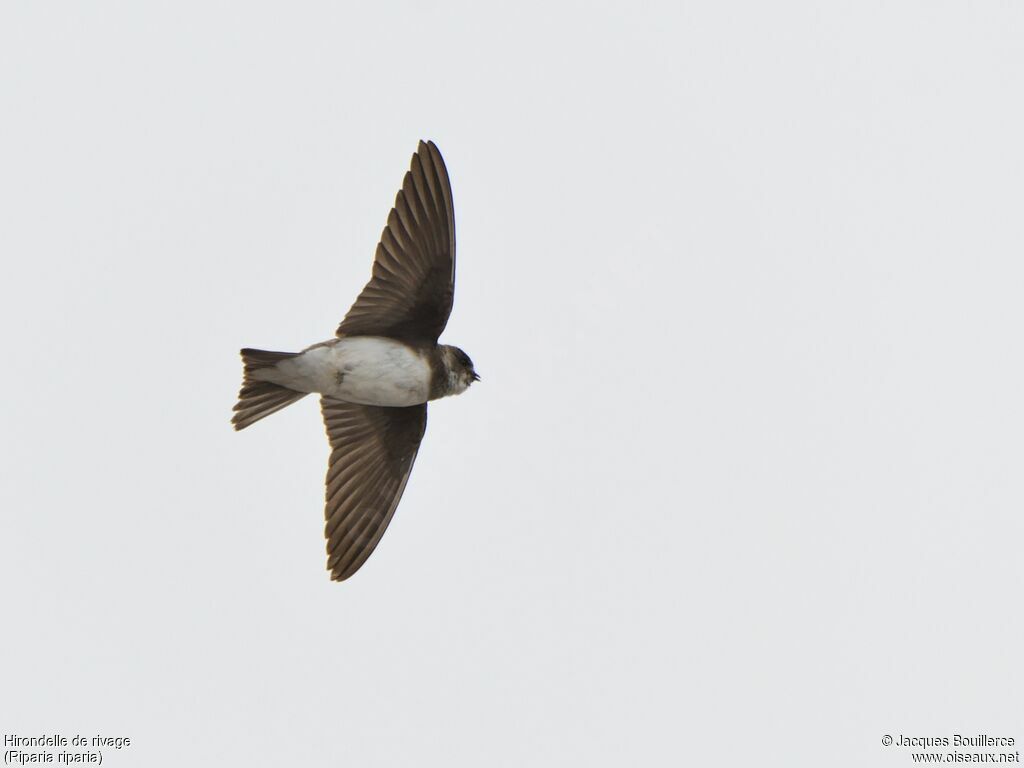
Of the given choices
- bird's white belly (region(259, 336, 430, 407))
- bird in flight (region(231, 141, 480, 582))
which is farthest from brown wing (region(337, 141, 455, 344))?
bird's white belly (region(259, 336, 430, 407))

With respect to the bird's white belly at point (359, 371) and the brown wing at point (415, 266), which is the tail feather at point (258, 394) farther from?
the brown wing at point (415, 266)

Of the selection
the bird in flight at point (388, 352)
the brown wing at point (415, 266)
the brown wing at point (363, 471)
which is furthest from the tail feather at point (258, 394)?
the brown wing at point (363, 471)

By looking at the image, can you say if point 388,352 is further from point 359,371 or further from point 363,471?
point 363,471

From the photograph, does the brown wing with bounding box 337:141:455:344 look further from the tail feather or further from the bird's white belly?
the tail feather

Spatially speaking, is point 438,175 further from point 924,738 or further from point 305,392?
point 924,738

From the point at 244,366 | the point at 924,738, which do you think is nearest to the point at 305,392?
the point at 244,366

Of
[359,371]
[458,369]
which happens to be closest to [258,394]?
[359,371]
